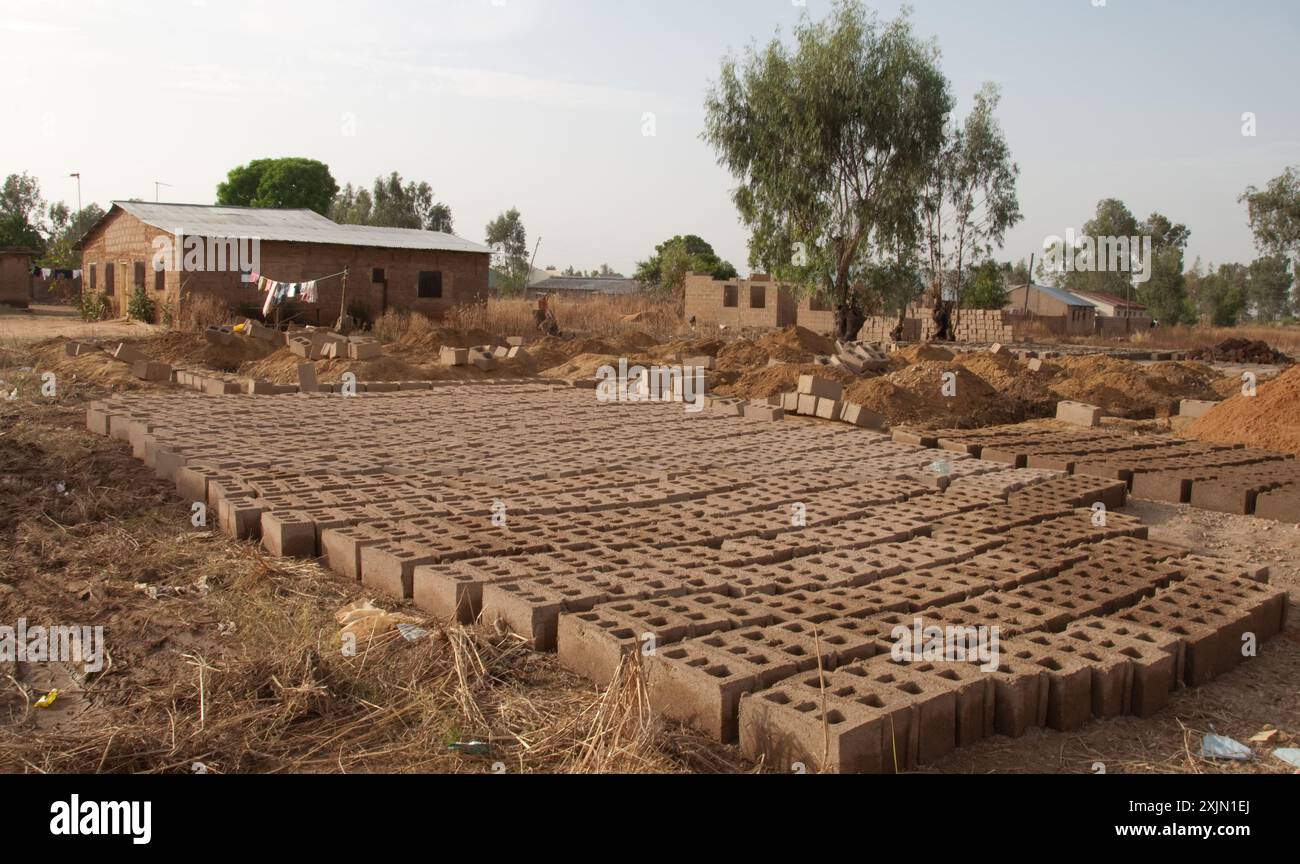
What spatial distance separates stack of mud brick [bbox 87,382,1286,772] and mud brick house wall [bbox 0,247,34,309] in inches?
1095

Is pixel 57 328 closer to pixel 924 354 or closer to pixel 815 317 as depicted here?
pixel 924 354

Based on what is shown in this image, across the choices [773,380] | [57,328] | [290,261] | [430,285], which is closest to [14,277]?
[57,328]

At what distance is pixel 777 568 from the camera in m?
5.03

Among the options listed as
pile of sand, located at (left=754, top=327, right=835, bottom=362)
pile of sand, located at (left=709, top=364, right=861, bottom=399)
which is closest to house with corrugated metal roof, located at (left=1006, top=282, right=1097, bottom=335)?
pile of sand, located at (left=754, top=327, right=835, bottom=362)

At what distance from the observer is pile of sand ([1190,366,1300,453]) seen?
10070 millimetres

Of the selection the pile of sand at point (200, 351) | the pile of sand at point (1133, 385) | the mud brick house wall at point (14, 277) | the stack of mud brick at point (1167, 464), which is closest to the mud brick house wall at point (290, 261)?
the pile of sand at point (200, 351)

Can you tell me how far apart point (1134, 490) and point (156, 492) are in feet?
24.9

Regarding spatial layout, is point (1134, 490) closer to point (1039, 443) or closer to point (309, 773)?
point (1039, 443)

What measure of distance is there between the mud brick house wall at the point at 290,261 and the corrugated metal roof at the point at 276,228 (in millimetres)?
26

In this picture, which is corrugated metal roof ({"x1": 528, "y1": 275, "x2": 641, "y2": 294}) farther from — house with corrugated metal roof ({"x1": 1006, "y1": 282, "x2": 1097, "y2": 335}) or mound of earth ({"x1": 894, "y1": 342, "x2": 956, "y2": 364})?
mound of earth ({"x1": 894, "y1": 342, "x2": 956, "y2": 364})

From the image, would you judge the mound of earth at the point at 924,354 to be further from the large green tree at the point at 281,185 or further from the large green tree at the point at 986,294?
the large green tree at the point at 281,185

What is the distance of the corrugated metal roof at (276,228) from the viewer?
925 inches

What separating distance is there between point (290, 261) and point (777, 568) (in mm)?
21484

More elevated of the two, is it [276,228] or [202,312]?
[276,228]
